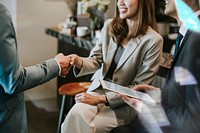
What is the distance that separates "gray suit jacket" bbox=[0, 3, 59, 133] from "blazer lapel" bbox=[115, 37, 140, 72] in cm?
46

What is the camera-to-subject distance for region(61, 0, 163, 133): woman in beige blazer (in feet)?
5.76

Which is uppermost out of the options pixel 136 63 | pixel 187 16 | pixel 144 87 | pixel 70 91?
pixel 187 16

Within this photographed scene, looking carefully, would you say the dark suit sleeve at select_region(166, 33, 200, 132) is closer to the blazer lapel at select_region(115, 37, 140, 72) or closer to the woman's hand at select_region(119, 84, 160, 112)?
the woman's hand at select_region(119, 84, 160, 112)

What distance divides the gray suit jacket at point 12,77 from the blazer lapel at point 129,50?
0.46 meters

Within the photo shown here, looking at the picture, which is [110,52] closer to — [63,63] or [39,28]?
[63,63]

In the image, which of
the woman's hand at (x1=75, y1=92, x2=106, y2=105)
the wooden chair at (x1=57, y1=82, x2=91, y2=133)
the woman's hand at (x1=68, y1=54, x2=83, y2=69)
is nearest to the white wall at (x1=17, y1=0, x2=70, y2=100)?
the wooden chair at (x1=57, y1=82, x2=91, y2=133)

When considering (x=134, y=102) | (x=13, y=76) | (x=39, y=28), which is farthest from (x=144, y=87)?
(x=39, y=28)

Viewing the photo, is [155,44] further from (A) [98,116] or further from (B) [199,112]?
(B) [199,112]

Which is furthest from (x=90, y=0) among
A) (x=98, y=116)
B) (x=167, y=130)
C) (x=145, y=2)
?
(x=167, y=130)

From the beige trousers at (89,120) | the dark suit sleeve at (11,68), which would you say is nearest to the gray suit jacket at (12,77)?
the dark suit sleeve at (11,68)

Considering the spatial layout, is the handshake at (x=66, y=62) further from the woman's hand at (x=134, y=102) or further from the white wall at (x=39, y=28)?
the white wall at (x=39, y=28)

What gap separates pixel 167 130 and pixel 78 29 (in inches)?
70.7

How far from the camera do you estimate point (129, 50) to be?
6.05 ft

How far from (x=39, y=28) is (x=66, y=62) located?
193 cm
